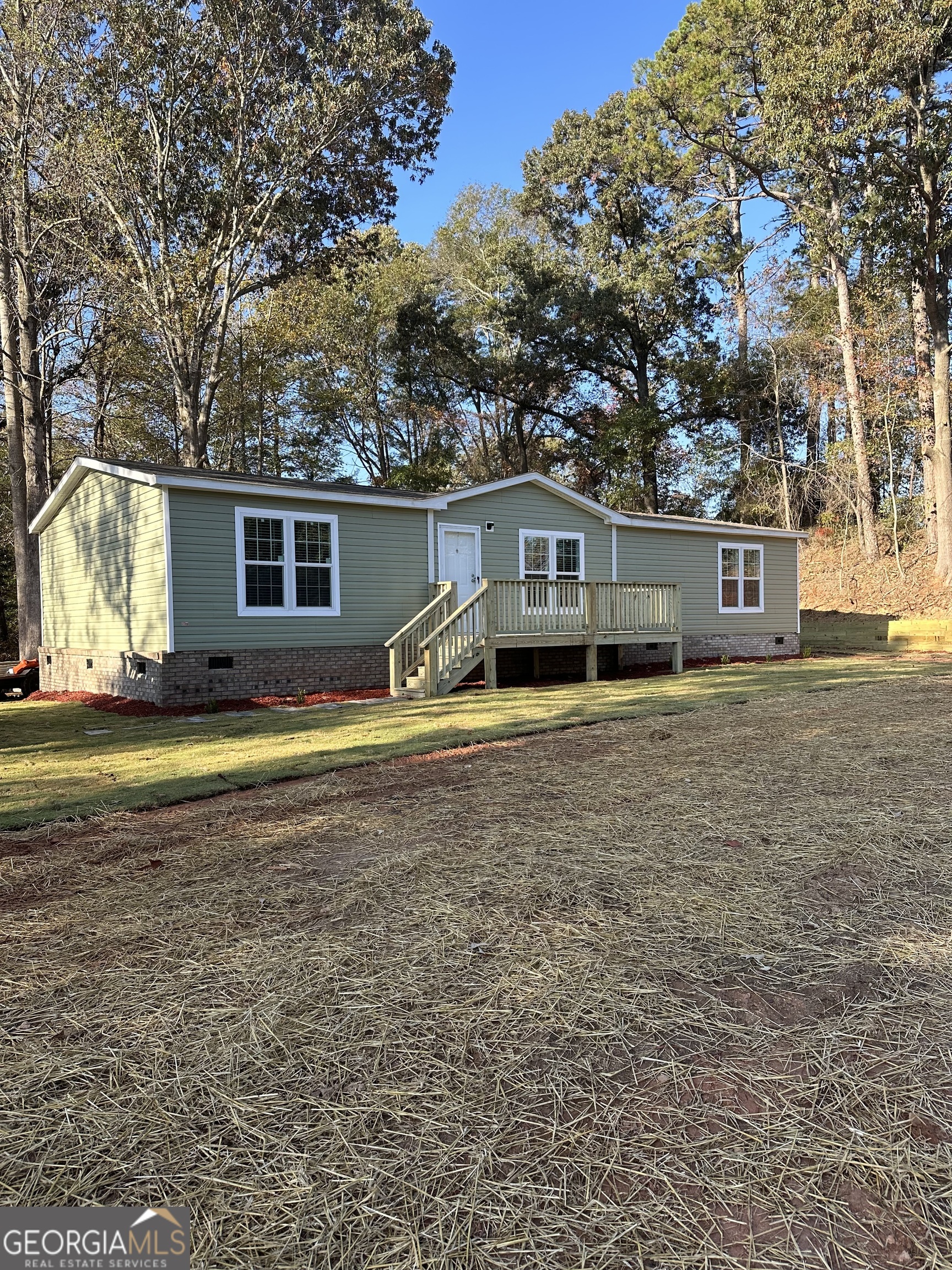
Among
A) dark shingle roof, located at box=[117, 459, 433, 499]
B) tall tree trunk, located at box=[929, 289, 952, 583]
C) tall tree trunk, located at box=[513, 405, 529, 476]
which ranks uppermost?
tall tree trunk, located at box=[513, 405, 529, 476]

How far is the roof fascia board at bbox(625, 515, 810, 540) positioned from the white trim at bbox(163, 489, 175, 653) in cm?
879

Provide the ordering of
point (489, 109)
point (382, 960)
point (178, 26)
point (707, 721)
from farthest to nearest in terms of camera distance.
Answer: point (489, 109) → point (178, 26) → point (707, 721) → point (382, 960)

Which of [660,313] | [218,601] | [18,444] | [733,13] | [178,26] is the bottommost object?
[218,601]

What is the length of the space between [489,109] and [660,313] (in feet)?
28.8

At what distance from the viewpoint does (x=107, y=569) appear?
11.9m

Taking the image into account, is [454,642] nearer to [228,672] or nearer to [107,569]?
[228,672]

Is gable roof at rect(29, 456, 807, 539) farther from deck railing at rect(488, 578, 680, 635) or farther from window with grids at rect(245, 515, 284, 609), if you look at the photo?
deck railing at rect(488, 578, 680, 635)

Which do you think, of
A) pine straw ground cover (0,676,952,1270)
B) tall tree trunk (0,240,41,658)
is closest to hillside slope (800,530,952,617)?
pine straw ground cover (0,676,952,1270)

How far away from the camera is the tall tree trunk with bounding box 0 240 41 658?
55.2 ft

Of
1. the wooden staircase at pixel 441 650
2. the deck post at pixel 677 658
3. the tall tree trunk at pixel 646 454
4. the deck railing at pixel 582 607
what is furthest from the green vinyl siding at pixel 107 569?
the tall tree trunk at pixel 646 454

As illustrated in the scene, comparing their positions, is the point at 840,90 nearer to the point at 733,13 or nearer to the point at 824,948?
the point at 733,13

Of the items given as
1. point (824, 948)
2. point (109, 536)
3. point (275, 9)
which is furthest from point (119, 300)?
point (824, 948)

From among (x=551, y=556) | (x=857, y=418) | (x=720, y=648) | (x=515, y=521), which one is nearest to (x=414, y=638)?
(x=515, y=521)

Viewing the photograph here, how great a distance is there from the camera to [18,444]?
17.9m
